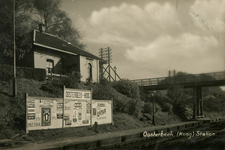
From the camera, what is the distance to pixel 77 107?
43.9 ft

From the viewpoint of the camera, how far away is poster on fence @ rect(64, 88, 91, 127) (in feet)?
41.8

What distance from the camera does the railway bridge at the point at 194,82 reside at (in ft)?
88.5

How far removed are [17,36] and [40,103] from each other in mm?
10283

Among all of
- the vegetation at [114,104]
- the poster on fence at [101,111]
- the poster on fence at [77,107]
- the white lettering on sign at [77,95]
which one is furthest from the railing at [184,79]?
the poster on fence at [77,107]

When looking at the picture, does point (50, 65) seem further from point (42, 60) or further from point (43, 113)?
point (43, 113)

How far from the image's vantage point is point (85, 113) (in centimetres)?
1398

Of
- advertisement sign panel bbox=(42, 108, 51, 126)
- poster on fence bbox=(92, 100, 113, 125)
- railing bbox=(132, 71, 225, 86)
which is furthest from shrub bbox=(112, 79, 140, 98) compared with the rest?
advertisement sign panel bbox=(42, 108, 51, 126)

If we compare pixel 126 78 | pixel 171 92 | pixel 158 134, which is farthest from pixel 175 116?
pixel 158 134

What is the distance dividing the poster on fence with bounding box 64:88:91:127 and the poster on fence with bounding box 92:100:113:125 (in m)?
0.61

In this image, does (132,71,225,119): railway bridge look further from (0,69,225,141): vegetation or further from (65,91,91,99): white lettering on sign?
(65,91,91,99): white lettering on sign

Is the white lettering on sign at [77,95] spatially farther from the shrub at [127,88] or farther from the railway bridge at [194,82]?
the railway bridge at [194,82]

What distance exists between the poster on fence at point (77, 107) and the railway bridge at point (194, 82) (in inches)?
670

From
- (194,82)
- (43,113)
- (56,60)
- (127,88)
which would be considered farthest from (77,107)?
(194,82)

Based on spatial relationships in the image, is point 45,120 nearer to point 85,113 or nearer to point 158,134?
point 85,113
